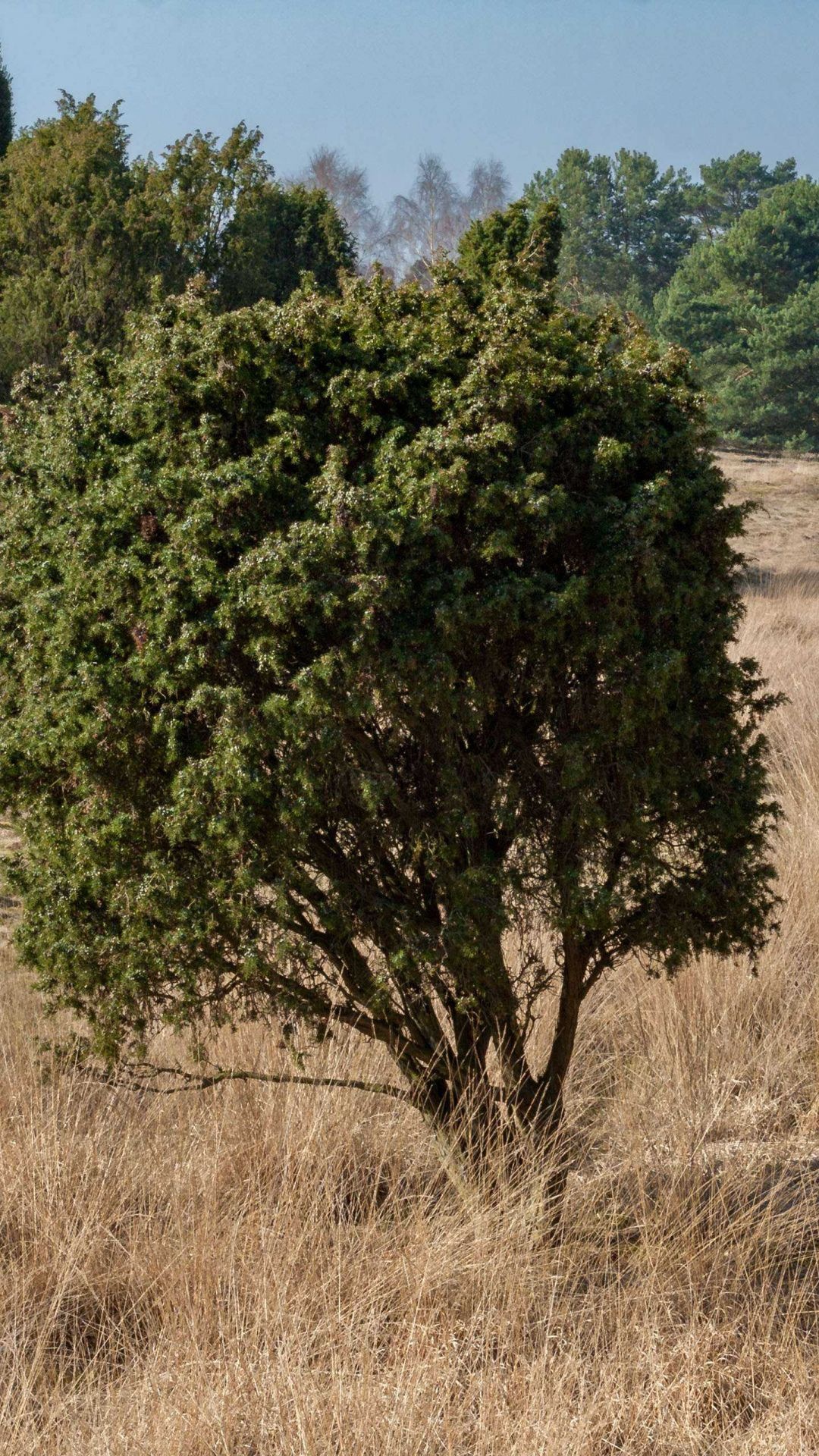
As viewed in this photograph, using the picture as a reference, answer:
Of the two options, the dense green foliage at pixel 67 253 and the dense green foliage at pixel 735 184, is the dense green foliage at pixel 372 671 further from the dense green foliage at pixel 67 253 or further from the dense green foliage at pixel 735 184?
the dense green foliage at pixel 735 184

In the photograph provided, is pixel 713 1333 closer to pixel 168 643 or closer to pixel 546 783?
pixel 546 783

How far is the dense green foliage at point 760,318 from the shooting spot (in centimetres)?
3189

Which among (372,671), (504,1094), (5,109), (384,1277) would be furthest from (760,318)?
(384,1277)

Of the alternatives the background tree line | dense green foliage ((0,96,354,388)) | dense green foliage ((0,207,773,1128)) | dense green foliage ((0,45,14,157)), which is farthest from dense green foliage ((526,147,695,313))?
dense green foliage ((0,207,773,1128))

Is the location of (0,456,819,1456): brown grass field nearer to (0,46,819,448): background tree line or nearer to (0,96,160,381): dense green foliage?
(0,46,819,448): background tree line

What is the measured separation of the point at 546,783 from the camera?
3.36 metres

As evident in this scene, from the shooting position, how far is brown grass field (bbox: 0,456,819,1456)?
9.52ft

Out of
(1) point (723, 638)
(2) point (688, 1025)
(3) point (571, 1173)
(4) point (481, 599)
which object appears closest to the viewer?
(4) point (481, 599)

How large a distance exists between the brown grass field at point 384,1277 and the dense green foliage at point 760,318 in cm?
2977

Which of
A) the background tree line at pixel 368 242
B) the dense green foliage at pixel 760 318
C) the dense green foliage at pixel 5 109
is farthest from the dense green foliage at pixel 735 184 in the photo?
the dense green foliage at pixel 5 109

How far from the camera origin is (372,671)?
312cm

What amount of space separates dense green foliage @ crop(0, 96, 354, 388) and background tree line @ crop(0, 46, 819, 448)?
0.02 metres

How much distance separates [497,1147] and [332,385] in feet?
7.01

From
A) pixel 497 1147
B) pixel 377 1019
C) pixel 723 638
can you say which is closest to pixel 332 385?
pixel 723 638
